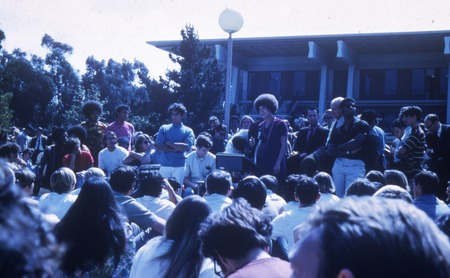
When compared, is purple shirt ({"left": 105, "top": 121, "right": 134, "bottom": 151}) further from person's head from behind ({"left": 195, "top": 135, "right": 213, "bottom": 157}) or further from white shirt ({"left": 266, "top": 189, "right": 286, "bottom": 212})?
white shirt ({"left": 266, "top": 189, "right": 286, "bottom": 212})

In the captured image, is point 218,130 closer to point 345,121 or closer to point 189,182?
point 189,182

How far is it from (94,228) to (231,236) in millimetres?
1413

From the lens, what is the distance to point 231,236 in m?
3.03

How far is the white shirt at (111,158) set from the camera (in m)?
9.50

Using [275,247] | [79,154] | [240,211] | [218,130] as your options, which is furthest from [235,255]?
[218,130]

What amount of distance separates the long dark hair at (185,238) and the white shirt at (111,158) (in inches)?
228

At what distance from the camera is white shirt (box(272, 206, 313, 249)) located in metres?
4.95

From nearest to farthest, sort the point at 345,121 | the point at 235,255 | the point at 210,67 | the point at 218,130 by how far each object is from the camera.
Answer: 1. the point at 235,255
2. the point at 345,121
3. the point at 218,130
4. the point at 210,67

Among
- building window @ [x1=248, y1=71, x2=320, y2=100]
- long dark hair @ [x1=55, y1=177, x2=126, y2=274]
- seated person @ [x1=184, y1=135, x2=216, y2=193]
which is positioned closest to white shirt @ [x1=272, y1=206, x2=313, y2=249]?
long dark hair @ [x1=55, y1=177, x2=126, y2=274]

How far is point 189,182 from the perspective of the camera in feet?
31.6

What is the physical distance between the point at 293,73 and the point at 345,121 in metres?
28.3

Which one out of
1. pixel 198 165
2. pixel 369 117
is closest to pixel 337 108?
pixel 369 117

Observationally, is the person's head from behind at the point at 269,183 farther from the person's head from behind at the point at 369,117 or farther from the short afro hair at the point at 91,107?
the short afro hair at the point at 91,107

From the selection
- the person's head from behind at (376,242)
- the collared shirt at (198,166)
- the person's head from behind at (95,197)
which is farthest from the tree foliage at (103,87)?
the person's head from behind at (376,242)
